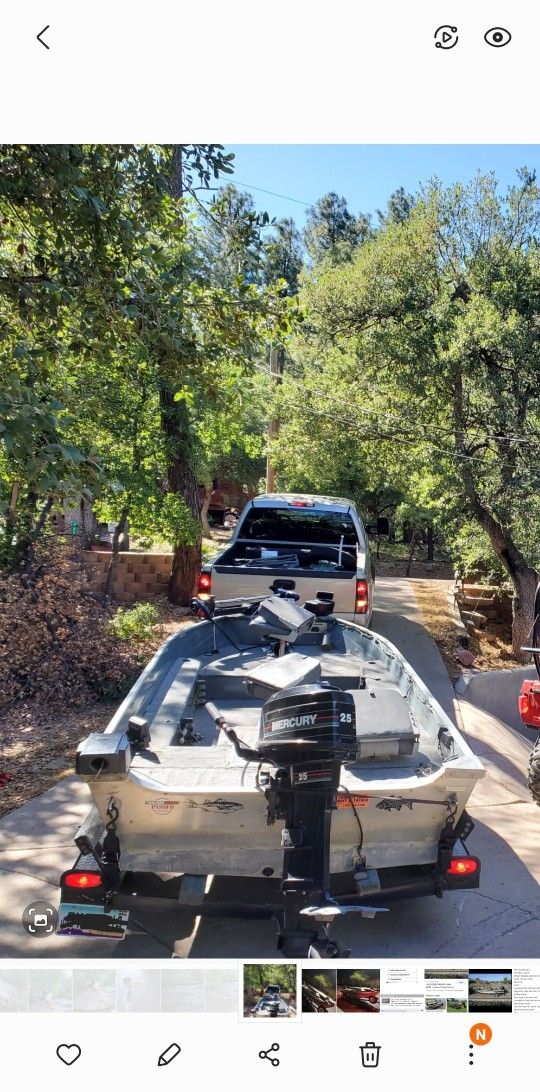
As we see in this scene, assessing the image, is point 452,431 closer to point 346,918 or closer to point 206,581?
point 206,581

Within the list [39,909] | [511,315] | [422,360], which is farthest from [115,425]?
[39,909]

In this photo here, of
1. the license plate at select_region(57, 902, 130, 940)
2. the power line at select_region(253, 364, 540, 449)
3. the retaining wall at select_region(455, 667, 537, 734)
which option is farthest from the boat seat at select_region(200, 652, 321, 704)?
the power line at select_region(253, 364, 540, 449)

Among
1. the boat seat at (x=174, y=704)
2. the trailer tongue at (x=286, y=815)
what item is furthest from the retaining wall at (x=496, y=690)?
the trailer tongue at (x=286, y=815)

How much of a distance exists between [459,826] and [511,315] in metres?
9.12

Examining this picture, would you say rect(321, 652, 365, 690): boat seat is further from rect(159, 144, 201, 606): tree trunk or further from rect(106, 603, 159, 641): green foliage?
rect(159, 144, 201, 606): tree trunk

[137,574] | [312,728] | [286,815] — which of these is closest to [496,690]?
[137,574]

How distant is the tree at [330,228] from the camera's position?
2305cm

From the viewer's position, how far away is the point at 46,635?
7715 mm

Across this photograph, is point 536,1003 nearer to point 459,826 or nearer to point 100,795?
point 459,826

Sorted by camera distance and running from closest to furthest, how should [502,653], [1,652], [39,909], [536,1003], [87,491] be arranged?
1. [536,1003]
2. [39,909]
3. [87,491]
4. [1,652]
5. [502,653]

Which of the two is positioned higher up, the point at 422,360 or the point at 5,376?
the point at 422,360

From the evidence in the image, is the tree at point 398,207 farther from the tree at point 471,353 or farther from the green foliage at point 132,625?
the green foliage at point 132,625

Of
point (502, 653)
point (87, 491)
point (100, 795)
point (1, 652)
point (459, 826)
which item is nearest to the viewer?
point (100, 795)
